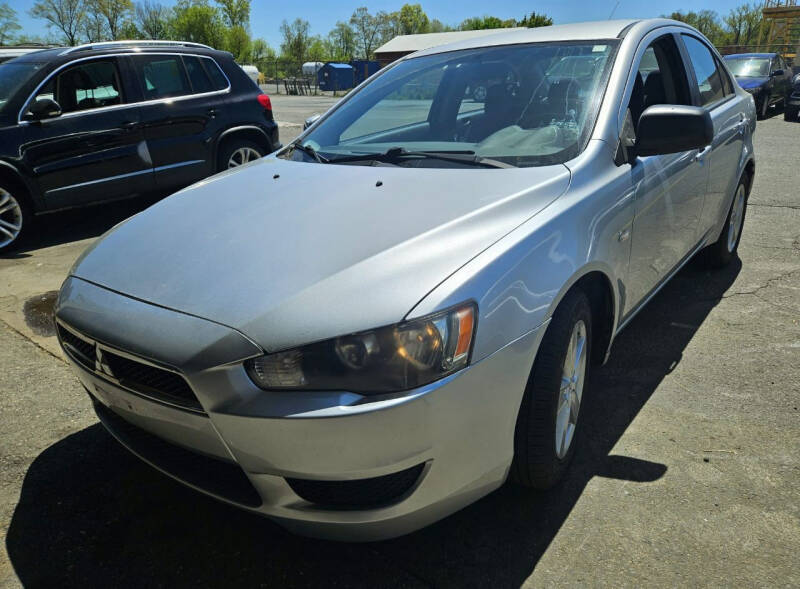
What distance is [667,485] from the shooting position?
8.02 ft

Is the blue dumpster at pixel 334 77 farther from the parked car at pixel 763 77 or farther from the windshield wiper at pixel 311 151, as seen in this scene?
the windshield wiper at pixel 311 151

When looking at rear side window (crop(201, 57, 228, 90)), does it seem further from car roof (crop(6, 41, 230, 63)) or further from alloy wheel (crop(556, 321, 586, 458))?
alloy wheel (crop(556, 321, 586, 458))

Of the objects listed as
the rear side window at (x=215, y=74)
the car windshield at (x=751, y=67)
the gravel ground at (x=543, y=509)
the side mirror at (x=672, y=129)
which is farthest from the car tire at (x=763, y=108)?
the side mirror at (x=672, y=129)

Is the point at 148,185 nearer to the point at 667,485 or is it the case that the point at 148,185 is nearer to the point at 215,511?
the point at 215,511

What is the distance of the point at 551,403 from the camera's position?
2.09 meters

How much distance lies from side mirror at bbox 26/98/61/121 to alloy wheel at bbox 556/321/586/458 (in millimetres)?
5356

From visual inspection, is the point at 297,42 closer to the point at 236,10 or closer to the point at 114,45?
the point at 236,10

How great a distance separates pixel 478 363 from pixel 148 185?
5594mm

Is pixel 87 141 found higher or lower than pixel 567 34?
lower

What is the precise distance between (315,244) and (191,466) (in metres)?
0.78

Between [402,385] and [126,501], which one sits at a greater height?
[402,385]

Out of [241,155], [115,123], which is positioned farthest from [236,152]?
[115,123]

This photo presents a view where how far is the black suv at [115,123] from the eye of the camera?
579 centimetres

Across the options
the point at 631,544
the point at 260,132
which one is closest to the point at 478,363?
the point at 631,544
